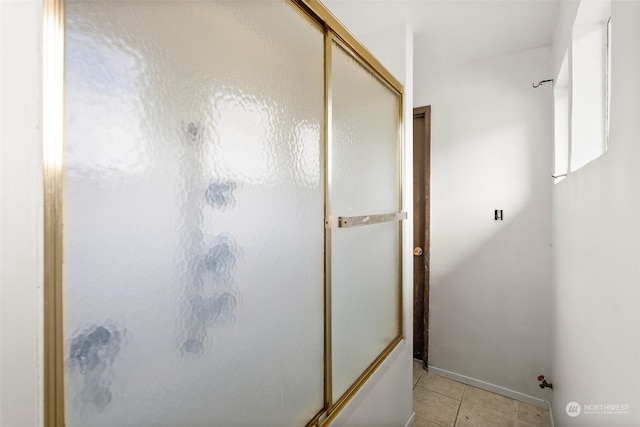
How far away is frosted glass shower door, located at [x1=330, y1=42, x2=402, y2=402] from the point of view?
1.21m

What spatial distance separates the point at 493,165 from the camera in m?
2.32

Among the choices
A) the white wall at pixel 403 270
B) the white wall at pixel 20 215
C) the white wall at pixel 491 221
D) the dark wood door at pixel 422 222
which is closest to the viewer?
the white wall at pixel 20 215

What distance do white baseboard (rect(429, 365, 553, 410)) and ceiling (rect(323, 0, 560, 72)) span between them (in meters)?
2.49

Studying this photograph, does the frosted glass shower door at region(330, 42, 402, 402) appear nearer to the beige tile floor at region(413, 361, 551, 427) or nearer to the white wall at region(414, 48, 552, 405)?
the beige tile floor at region(413, 361, 551, 427)

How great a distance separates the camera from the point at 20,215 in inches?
17.0

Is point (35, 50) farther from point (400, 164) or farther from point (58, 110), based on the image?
point (400, 164)

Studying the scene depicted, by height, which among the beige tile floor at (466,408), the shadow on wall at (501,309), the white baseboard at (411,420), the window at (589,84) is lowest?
the beige tile floor at (466,408)

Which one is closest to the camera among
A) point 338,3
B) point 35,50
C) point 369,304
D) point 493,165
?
point 35,50

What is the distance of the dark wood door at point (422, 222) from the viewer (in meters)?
2.58

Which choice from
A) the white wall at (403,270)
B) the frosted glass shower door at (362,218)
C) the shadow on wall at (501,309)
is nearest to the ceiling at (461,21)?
the white wall at (403,270)

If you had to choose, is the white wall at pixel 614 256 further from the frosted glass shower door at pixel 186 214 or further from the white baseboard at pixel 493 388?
the white baseboard at pixel 493 388

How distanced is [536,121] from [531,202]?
22.5 inches

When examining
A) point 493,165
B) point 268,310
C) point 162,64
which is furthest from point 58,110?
point 493,165

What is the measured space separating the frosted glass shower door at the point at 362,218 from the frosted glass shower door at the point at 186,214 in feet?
0.75
